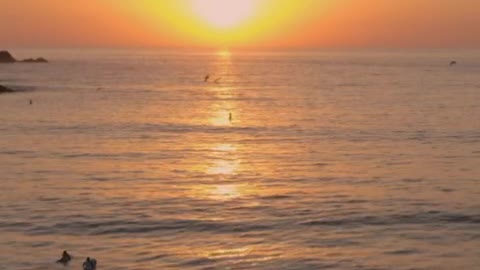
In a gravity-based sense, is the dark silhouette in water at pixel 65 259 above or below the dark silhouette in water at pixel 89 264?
above

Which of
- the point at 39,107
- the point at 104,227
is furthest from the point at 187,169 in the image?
the point at 39,107

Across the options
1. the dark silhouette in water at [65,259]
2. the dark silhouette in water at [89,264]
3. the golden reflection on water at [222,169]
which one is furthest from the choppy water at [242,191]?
the dark silhouette in water at [89,264]

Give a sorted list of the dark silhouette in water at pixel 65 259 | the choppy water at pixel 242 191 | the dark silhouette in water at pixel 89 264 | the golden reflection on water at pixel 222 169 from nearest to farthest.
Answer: the dark silhouette in water at pixel 89 264
the dark silhouette in water at pixel 65 259
the choppy water at pixel 242 191
the golden reflection on water at pixel 222 169

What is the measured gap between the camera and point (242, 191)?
4228 cm

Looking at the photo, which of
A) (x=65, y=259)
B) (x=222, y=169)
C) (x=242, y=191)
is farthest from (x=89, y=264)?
(x=222, y=169)

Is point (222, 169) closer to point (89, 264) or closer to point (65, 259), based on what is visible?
point (65, 259)

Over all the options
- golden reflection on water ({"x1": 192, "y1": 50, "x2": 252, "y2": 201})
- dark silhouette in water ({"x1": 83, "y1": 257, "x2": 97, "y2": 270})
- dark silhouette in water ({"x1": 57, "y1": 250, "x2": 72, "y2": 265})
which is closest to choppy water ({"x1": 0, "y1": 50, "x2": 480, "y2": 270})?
Result: golden reflection on water ({"x1": 192, "y1": 50, "x2": 252, "y2": 201})

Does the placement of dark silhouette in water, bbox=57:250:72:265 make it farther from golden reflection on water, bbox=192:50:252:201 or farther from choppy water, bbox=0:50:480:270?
golden reflection on water, bbox=192:50:252:201

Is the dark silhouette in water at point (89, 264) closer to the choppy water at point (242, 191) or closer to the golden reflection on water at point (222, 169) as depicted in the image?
the choppy water at point (242, 191)

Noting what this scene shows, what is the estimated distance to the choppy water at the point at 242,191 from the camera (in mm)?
30000

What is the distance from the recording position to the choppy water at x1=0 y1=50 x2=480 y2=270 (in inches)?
1181

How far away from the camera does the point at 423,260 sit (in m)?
29.0

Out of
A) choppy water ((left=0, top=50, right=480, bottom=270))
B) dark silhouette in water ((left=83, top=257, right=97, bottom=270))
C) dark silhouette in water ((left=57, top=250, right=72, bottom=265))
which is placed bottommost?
dark silhouette in water ((left=83, top=257, right=97, bottom=270))

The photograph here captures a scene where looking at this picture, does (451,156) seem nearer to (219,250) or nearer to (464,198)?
(464,198)
